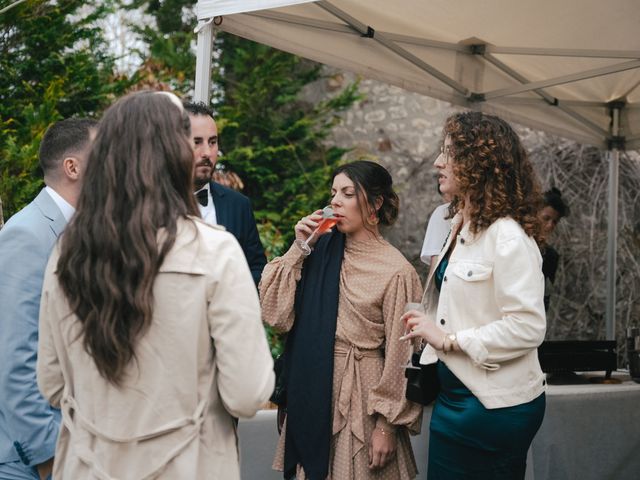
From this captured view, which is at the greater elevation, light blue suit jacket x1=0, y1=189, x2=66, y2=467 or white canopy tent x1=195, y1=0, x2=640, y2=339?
white canopy tent x1=195, y1=0, x2=640, y2=339

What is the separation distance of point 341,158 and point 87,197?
6754 millimetres

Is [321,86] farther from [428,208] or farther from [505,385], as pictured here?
[505,385]

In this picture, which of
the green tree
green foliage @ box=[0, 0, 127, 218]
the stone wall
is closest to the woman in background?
green foliage @ box=[0, 0, 127, 218]

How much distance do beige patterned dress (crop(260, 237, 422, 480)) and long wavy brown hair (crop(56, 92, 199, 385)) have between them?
4.08 feet

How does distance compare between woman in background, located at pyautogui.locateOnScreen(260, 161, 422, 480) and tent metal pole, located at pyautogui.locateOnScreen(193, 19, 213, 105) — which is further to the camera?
tent metal pole, located at pyautogui.locateOnScreen(193, 19, 213, 105)

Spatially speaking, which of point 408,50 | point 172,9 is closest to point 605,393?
point 408,50

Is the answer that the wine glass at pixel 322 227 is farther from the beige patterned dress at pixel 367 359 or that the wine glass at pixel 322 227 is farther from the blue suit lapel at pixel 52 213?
the blue suit lapel at pixel 52 213

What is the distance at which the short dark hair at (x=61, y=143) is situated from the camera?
8.34 feet

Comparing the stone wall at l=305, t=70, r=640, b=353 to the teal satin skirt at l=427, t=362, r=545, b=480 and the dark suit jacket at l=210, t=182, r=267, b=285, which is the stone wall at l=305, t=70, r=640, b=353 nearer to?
the dark suit jacket at l=210, t=182, r=267, b=285

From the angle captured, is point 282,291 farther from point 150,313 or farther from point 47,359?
point 150,313

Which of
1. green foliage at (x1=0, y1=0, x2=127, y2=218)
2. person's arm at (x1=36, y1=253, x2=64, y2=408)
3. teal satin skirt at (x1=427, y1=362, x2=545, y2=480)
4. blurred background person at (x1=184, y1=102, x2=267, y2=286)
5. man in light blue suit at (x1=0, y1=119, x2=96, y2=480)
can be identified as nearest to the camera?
person's arm at (x1=36, y1=253, x2=64, y2=408)

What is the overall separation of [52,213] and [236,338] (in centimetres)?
96

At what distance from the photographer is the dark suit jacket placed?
10.7 feet

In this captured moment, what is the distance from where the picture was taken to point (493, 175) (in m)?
2.49
